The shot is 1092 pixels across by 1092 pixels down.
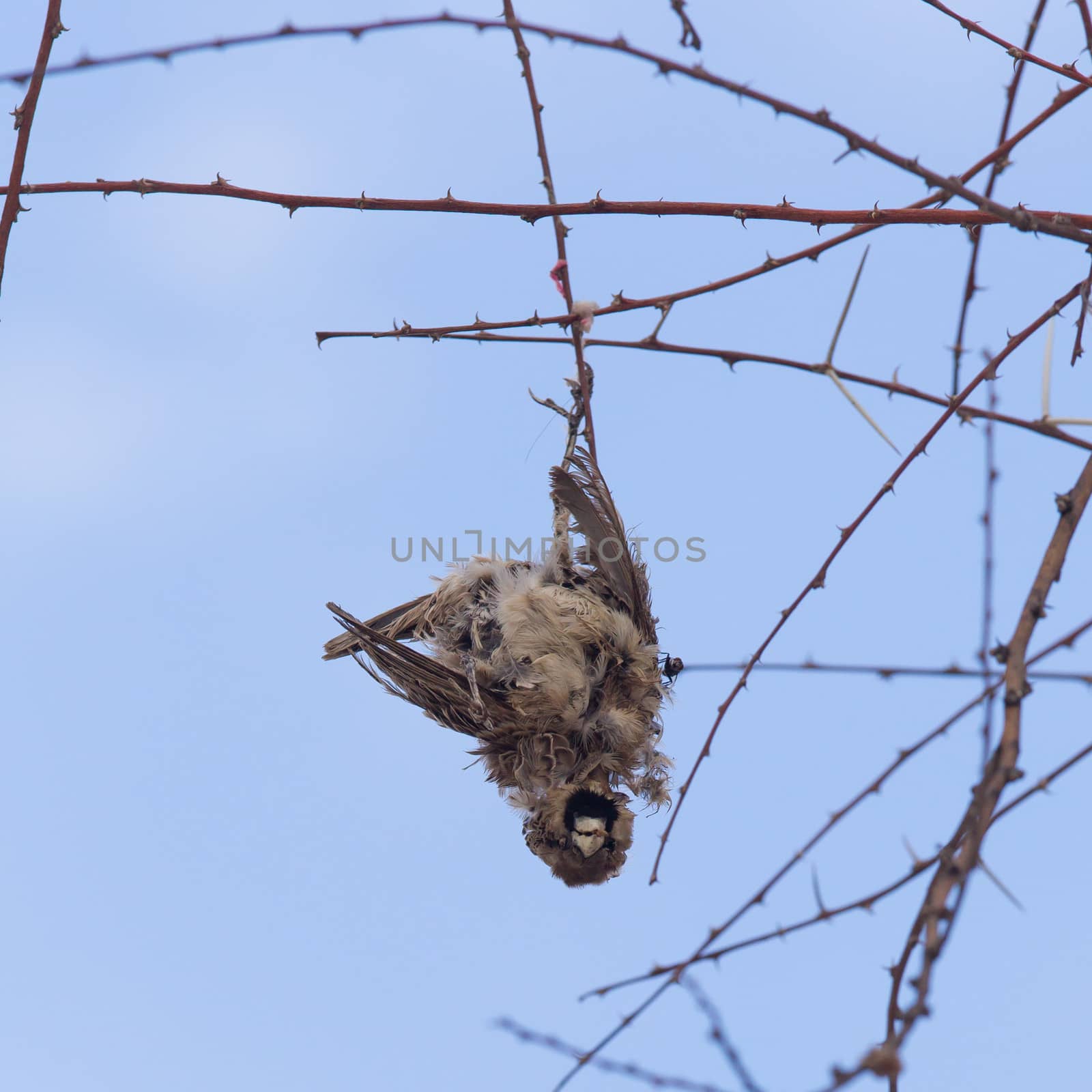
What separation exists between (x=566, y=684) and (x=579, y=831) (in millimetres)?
425

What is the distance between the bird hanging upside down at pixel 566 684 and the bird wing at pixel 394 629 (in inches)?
13.6

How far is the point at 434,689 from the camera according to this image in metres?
3.79

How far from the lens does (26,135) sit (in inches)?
93.5

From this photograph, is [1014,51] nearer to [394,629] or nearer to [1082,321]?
[1082,321]

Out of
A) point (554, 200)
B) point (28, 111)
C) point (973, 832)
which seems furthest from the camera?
point (554, 200)

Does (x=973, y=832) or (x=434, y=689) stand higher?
(x=434, y=689)

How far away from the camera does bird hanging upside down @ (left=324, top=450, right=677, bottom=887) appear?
3.77 meters

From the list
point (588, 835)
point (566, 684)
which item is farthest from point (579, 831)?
point (566, 684)

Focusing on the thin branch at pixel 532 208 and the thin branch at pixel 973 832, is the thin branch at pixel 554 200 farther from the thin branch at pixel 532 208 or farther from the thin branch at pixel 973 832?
the thin branch at pixel 973 832

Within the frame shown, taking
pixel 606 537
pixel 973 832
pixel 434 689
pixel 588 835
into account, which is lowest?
pixel 973 832

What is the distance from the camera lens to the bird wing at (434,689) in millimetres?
3691

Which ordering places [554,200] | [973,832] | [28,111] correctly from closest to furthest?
1. [973,832]
2. [28,111]
3. [554,200]

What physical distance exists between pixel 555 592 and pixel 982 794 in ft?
8.02

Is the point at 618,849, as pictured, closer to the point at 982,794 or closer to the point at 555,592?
the point at 555,592
